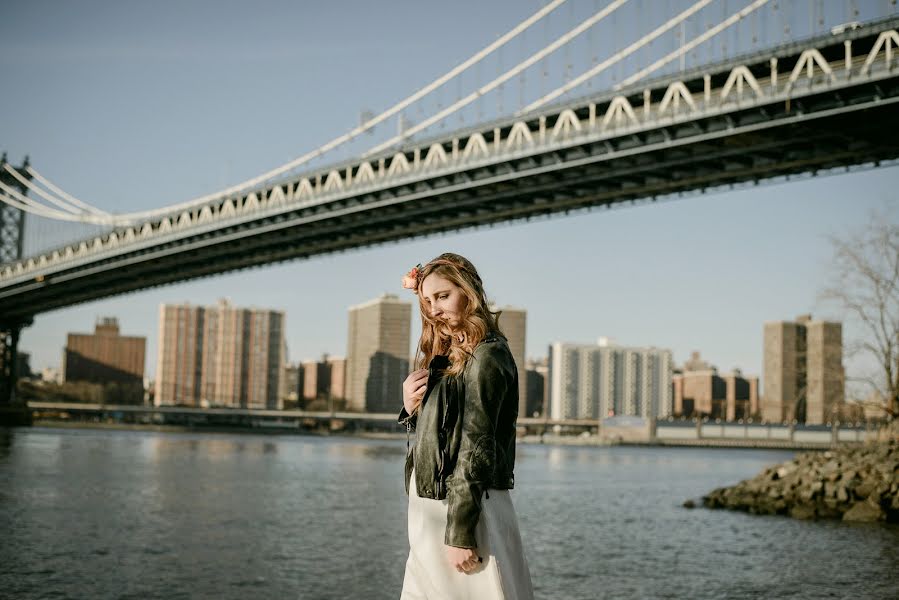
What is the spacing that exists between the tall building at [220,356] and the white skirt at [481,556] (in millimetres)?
148258

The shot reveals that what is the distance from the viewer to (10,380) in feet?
214

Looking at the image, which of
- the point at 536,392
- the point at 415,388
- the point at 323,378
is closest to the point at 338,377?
the point at 323,378

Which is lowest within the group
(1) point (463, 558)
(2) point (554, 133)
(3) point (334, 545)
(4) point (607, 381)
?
(3) point (334, 545)

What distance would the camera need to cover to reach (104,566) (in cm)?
1120

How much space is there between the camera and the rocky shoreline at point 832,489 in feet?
60.7

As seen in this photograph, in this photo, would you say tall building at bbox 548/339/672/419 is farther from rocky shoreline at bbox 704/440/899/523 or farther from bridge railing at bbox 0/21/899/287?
rocky shoreline at bbox 704/440/899/523

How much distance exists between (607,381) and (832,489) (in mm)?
166871

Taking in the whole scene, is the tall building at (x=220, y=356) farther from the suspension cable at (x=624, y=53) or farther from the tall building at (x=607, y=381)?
the suspension cable at (x=624, y=53)

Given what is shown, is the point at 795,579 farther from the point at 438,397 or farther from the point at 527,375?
the point at 527,375

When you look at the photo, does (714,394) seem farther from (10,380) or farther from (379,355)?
(10,380)

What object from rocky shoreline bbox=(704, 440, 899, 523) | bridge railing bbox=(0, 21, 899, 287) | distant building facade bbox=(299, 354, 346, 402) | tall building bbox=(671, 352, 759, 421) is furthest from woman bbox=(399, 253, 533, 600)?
tall building bbox=(671, 352, 759, 421)

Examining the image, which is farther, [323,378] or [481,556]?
[323,378]

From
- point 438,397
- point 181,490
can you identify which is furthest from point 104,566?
point 181,490

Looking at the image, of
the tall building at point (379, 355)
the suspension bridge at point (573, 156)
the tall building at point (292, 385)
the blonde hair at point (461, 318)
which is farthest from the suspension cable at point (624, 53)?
the tall building at point (292, 385)
